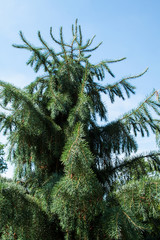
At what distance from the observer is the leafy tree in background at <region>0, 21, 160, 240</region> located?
1.62 meters

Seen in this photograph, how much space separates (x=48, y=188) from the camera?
1.97 metres

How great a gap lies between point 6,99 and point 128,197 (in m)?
1.34

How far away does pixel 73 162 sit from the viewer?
1587mm

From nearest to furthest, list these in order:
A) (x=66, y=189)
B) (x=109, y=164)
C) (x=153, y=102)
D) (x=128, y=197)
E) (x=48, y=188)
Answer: (x=66, y=189)
(x=128, y=197)
(x=48, y=188)
(x=153, y=102)
(x=109, y=164)

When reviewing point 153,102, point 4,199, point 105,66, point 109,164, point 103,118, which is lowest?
point 4,199

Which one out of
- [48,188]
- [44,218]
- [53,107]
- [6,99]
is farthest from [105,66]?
[44,218]

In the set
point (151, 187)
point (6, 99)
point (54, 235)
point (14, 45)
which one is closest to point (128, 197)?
point (151, 187)

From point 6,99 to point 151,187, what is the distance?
1.42 m

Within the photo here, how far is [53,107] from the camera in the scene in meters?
2.27

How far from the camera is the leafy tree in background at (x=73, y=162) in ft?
5.31

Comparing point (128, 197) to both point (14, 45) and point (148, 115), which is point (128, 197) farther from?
point (14, 45)

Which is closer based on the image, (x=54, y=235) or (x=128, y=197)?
(x=128, y=197)

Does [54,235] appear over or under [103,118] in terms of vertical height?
under

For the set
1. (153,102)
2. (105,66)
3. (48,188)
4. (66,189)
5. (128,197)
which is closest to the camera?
(66,189)
